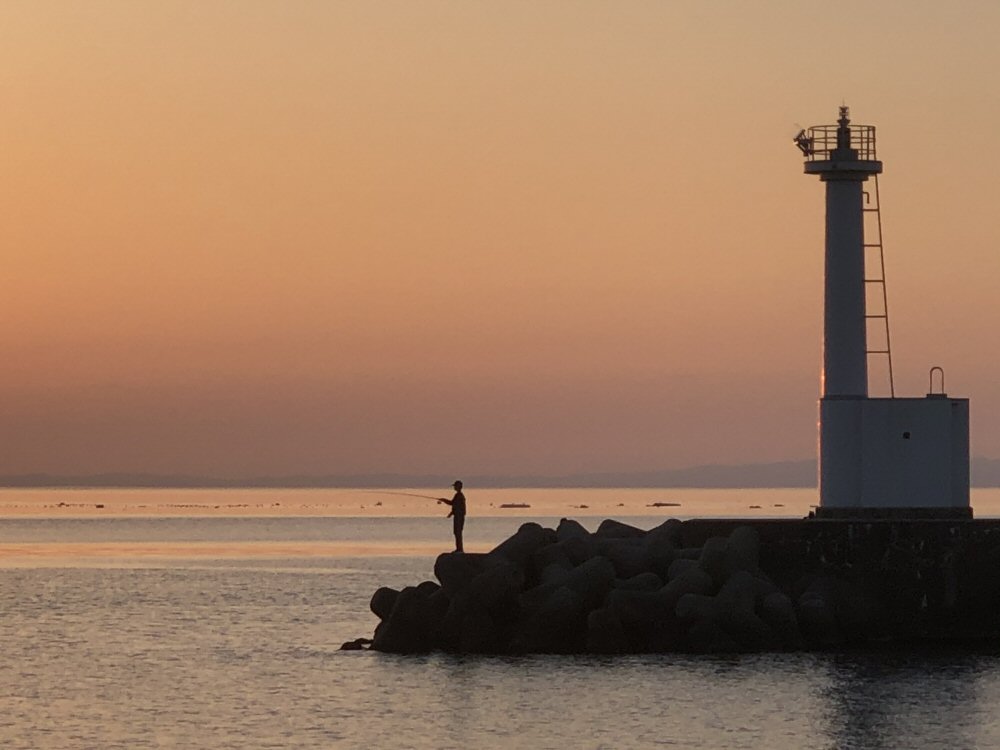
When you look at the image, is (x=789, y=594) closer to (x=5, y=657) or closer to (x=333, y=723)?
(x=333, y=723)

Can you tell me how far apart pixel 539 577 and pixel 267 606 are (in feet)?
47.4

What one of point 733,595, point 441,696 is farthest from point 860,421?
point 441,696

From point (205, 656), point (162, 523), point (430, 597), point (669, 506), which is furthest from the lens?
point (669, 506)

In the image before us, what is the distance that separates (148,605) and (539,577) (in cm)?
1638

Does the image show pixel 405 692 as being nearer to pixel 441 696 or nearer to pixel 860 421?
pixel 441 696

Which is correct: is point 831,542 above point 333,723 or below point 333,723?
above

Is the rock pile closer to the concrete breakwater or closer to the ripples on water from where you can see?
the concrete breakwater

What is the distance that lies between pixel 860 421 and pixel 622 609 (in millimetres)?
5613

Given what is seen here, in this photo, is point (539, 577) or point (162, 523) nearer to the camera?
point (539, 577)

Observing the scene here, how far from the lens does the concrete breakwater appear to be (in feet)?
105

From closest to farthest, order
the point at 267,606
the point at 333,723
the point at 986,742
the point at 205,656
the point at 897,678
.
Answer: the point at 986,742, the point at 333,723, the point at 897,678, the point at 205,656, the point at 267,606

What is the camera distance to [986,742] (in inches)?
980

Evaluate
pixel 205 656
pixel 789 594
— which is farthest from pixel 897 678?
pixel 205 656

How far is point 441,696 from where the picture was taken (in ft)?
93.9
